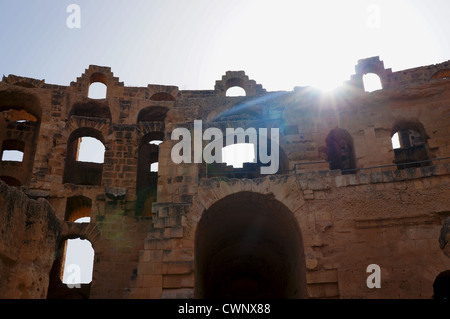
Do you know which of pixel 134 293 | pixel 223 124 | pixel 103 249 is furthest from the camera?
pixel 103 249

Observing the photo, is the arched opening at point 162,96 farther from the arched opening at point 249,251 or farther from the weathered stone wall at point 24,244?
the weathered stone wall at point 24,244

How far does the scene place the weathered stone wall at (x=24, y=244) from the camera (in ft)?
13.3

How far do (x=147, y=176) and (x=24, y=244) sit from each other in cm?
1796

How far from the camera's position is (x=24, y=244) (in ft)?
14.3

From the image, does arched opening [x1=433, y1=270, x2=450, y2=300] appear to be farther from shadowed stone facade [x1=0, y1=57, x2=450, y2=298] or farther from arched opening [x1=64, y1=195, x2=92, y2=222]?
arched opening [x1=64, y1=195, x2=92, y2=222]

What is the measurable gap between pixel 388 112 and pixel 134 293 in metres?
9.88

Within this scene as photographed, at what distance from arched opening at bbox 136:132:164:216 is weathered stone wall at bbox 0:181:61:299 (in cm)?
1421

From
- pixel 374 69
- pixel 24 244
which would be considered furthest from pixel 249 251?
pixel 374 69

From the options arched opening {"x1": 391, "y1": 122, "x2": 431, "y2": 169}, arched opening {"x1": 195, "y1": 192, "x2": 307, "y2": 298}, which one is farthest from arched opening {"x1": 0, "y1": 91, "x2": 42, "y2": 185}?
arched opening {"x1": 391, "y1": 122, "x2": 431, "y2": 169}

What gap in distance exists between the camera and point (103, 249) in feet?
52.7

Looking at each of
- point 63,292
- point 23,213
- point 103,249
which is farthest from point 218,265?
point 23,213

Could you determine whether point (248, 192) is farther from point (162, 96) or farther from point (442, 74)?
point (442, 74)
